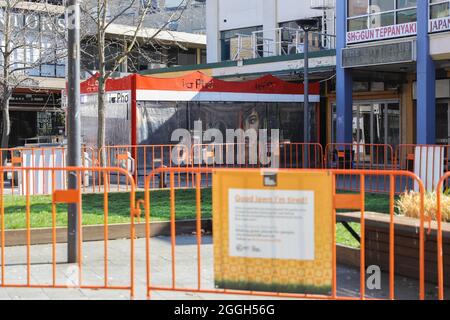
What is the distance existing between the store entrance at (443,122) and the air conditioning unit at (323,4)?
6.64 meters

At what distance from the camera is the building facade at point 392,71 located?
20.9 metres

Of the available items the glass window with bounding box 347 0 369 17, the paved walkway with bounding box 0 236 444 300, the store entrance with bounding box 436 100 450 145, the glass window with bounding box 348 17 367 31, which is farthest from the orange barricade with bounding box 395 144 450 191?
the store entrance with bounding box 436 100 450 145

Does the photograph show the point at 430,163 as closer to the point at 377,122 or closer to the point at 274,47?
the point at 377,122

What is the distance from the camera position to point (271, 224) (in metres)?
6.12

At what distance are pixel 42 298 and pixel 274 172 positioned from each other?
270 cm

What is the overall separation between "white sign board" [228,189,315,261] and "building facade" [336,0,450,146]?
16.0m

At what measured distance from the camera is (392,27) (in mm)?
22000

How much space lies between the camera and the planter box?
7.17m

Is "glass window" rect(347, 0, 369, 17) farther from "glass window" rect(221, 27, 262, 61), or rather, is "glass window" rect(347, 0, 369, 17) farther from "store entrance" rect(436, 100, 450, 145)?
"glass window" rect(221, 27, 262, 61)

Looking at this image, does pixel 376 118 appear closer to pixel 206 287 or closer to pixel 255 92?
pixel 255 92

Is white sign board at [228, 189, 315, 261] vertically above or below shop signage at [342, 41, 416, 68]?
below

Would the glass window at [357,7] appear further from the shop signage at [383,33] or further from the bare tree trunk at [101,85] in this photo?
the bare tree trunk at [101,85]

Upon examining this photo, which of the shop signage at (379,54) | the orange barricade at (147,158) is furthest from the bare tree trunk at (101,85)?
the shop signage at (379,54)
